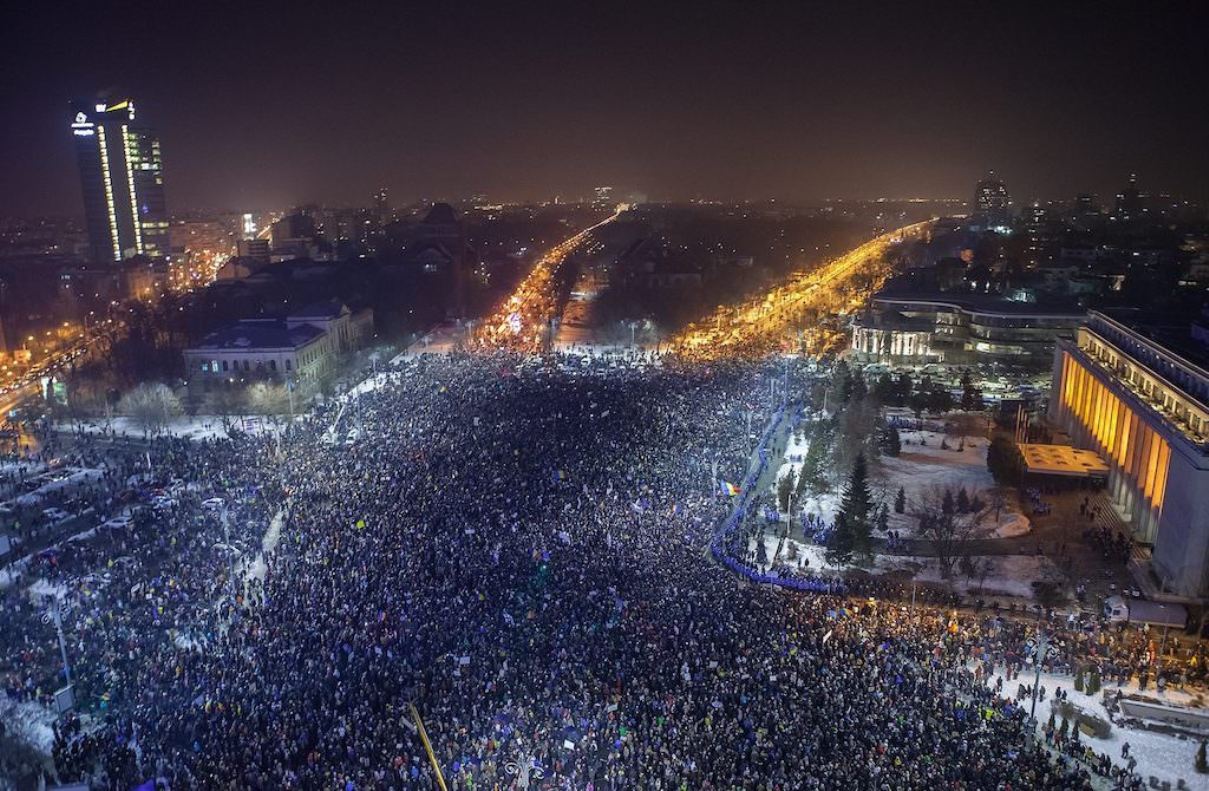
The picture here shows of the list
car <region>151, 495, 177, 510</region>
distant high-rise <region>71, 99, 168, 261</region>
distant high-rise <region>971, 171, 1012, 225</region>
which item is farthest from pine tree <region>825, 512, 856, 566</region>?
distant high-rise <region>971, 171, 1012, 225</region>

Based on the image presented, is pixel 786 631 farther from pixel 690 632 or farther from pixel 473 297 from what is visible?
pixel 473 297

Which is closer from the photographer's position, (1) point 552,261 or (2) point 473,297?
(2) point 473,297

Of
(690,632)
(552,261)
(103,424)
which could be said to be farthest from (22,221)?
(690,632)

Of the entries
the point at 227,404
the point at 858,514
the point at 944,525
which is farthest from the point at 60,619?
the point at 227,404

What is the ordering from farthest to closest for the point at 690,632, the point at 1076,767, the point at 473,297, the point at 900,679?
the point at 473,297 → the point at 690,632 → the point at 900,679 → the point at 1076,767

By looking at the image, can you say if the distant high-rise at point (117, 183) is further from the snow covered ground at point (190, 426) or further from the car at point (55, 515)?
the car at point (55, 515)

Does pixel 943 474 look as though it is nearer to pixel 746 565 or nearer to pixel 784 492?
pixel 784 492

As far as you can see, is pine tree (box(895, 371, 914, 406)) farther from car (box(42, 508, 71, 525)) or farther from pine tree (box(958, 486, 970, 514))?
car (box(42, 508, 71, 525))
